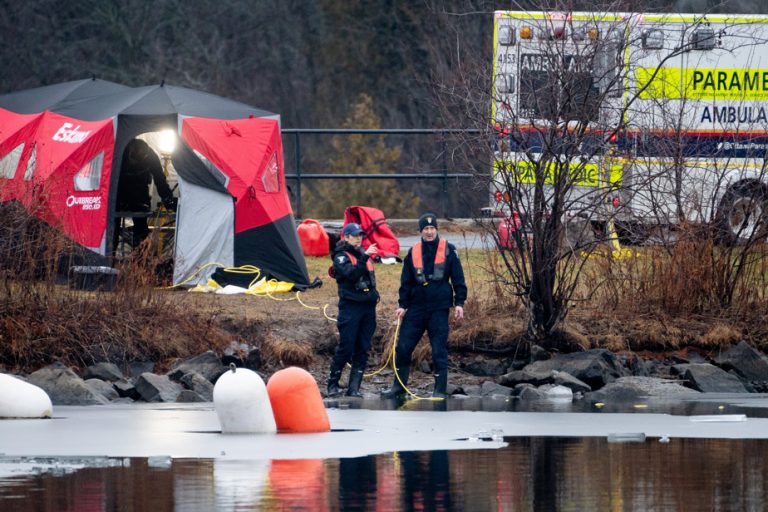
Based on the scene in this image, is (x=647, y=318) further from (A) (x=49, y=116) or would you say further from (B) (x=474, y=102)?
(A) (x=49, y=116)

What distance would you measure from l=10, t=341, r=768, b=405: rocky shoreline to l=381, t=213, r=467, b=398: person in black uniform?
99 centimetres

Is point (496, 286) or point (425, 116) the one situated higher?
point (425, 116)

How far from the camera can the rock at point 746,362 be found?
765 inches

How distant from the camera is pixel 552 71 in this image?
1912 centimetres

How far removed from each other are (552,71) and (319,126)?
32895 mm

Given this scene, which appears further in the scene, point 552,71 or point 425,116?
point 425,116

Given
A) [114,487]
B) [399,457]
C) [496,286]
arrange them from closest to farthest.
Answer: [114,487]
[399,457]
[496,286]

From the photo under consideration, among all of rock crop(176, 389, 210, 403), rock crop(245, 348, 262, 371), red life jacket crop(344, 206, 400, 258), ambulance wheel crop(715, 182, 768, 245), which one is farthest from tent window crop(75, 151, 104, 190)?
ambulance wheel crop(715, 182, 768, 245)

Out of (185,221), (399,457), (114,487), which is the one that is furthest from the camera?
(185,221)

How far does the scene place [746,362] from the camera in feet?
64.0

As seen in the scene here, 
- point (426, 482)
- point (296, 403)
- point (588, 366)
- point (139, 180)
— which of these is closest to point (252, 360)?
point (588, 366)

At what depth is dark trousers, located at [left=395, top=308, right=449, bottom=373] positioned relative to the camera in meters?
17.7

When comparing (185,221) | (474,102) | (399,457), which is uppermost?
(474,102)

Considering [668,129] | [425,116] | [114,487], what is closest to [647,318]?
[668,129]
